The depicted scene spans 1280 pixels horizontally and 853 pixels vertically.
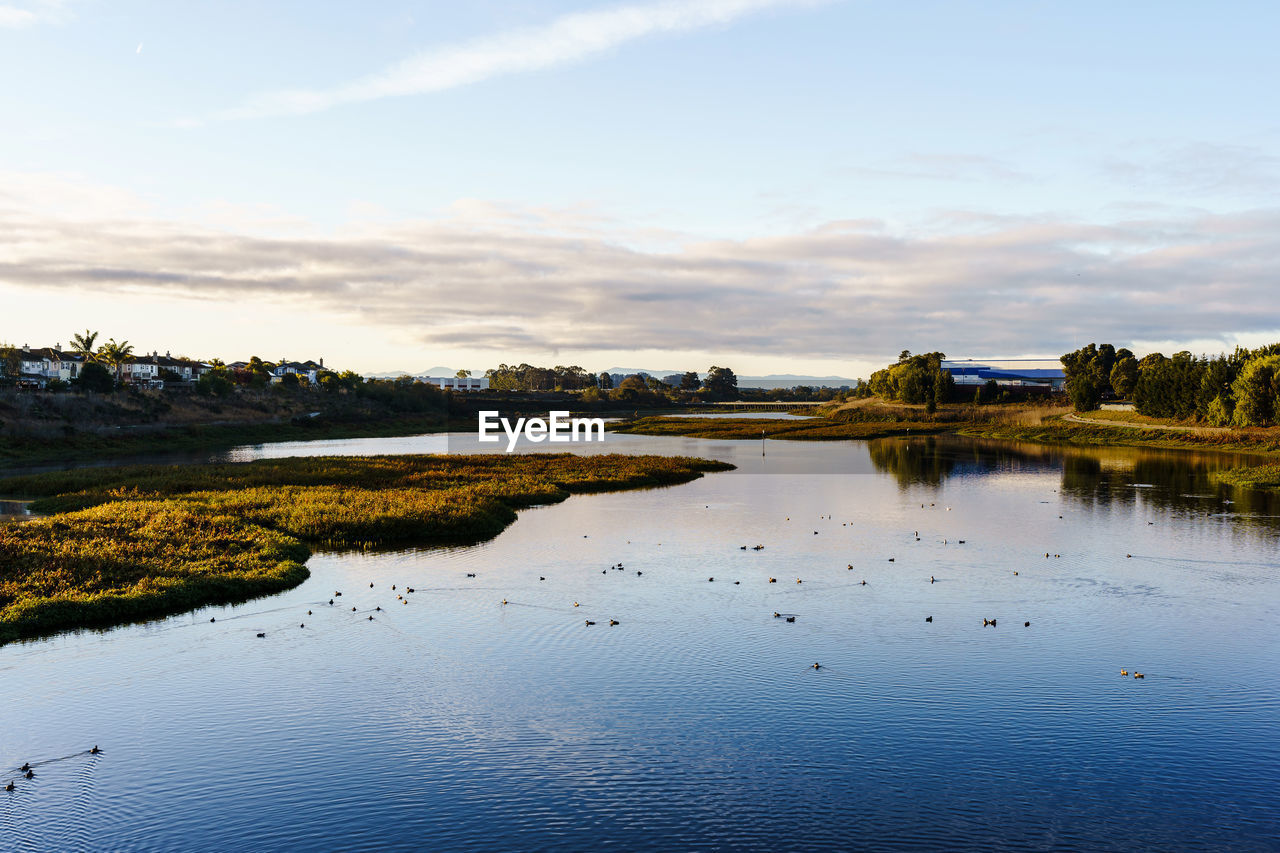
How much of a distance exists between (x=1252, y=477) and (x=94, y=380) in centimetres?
15722

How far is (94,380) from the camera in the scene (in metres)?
140

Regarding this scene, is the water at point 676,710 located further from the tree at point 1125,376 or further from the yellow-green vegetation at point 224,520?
the tree at point 1125,376

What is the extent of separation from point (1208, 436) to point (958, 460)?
37137 mm

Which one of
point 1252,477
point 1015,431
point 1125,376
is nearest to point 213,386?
point 1015,431

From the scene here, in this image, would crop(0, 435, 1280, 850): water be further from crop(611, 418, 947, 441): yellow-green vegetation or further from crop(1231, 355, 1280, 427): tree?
crop(611, 418, 947, 441): yellow-green vegetation

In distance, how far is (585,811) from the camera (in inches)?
727

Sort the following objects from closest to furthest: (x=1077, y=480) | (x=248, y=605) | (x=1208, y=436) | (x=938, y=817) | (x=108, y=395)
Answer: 1. (x=938, y=817)
2. (x=248, y=605)
3. (x=1077, y=480)
4. (x=1208, y=436)
5. (x=108, y=395)

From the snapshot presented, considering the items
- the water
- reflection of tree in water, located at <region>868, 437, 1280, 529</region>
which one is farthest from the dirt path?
the water

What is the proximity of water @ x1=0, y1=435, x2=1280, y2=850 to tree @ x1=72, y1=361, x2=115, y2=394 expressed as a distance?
12080 cm

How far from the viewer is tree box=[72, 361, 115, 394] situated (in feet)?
458

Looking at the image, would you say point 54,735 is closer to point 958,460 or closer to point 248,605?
Result: point 248,605

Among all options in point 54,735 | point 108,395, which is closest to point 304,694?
point 54,735

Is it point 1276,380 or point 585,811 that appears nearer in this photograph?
point 585,811

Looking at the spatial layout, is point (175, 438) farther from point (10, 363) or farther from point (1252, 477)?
point (1252, 477)
